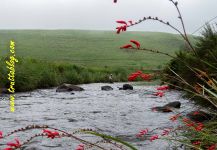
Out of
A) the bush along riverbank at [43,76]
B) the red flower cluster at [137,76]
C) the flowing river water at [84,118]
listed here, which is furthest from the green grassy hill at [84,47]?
the red flower cluster at [137,76]

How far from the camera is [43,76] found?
77.2 ft

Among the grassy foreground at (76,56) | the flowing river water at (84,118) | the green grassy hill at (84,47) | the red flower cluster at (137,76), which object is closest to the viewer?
the red flower cluster at (137,76)

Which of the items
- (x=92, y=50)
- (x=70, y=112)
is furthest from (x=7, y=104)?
(x=92, y=50)

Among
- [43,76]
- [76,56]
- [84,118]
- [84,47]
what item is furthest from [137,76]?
[84,47]

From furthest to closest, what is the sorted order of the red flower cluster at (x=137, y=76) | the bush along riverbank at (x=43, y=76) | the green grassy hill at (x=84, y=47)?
the green grassy hill at (x=84, y=47)
the bush along riverbank at (x=43, y=76)
the red flower cluster at (x=137, y=76)

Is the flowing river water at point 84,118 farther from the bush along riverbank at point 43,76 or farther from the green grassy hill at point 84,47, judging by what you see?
the green grassy hill at point 84,47

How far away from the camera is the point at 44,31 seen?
95.0m

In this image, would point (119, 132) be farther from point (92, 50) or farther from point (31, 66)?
point (92, 50)

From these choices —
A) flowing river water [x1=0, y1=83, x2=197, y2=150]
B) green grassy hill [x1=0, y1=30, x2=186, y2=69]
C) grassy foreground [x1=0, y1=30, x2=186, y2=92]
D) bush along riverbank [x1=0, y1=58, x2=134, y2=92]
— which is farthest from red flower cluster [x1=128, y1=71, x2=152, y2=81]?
green grassy hill [x1=0, y1=30, x2=186, y2=69]

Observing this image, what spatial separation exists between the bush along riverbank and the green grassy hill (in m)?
27.9

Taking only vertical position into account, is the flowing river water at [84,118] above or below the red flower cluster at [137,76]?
below

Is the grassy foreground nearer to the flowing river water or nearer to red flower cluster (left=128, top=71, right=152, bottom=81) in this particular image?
the flowing river water

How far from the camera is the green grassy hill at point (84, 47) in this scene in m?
63.8

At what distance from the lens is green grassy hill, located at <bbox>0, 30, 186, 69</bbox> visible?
63.8m
